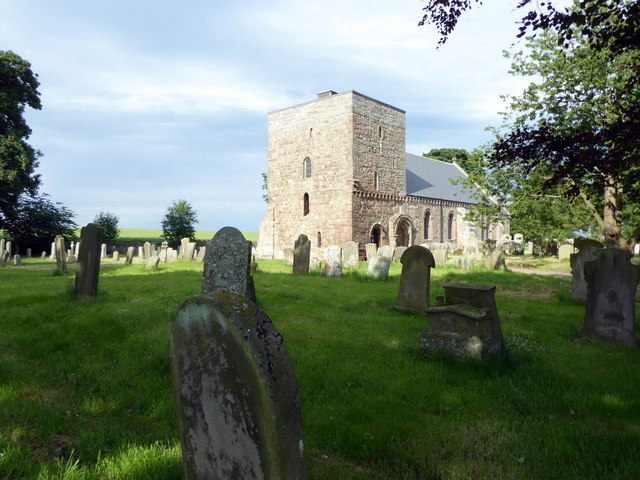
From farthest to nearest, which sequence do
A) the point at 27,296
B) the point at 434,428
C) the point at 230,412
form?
the point at 27,296, the point at 434,428, the point at 230,412

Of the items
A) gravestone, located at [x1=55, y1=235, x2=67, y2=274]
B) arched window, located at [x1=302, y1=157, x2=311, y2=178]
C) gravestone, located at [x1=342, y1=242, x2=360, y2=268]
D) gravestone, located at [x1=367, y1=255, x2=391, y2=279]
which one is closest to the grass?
gravestone, located at [x1=367, y1=255, x2=391, y2=279]

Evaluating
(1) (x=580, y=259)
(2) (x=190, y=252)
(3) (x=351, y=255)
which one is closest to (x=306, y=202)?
(2) (x=190, y=252)

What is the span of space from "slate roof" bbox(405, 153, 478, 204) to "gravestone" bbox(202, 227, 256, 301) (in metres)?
27.5

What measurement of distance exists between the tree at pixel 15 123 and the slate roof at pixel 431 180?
2564cm

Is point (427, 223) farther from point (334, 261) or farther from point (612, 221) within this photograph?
point (334, 261)

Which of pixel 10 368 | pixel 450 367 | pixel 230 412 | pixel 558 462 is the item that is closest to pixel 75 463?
pixel 230 412

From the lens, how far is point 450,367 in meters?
5.16

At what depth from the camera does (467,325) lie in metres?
5.48

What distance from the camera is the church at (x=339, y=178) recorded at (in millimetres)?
27656

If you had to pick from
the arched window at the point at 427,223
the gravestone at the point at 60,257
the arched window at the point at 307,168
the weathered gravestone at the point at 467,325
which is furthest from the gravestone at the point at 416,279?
the arched window at the point at 427,223

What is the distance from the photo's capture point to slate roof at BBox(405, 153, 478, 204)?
117 feet

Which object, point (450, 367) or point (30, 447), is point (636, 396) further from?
point (30, 447)

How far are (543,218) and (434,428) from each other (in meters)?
17.0

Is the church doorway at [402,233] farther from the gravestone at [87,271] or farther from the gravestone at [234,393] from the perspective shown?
the gravestone at [234,393]
